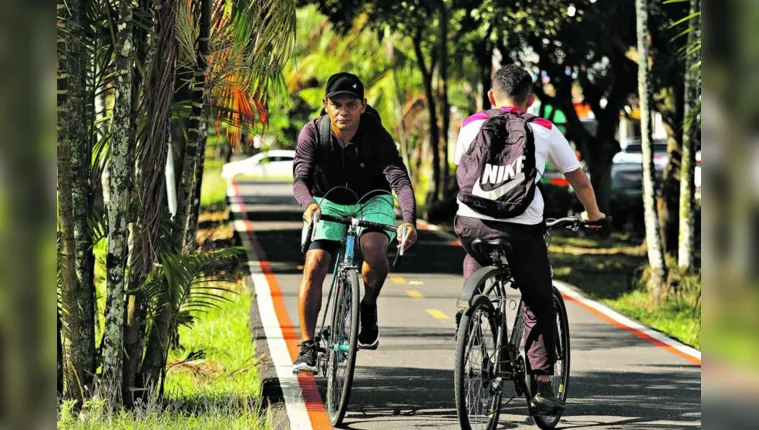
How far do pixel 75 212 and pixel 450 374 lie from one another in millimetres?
3457

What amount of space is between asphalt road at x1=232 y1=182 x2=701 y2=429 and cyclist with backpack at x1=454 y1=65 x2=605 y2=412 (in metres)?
0.83

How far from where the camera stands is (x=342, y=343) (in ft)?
21.5

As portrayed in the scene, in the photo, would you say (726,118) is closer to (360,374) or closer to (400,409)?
(400,409)

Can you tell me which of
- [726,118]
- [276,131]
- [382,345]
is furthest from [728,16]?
[276,131]

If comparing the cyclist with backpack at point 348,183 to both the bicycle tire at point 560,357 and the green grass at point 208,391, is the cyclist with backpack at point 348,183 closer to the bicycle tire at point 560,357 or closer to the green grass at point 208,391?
the green grass at point 208,391

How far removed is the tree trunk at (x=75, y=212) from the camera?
20.1 feet

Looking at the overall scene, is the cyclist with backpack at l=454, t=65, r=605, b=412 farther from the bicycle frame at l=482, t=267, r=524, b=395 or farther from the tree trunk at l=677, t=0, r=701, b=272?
the tree trunk at l=677, t=0, r=701, b=272

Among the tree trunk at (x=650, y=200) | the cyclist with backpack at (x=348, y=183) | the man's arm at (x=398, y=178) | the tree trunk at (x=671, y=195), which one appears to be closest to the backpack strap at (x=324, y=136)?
the cyclist with backpack at (x=348, y=183)

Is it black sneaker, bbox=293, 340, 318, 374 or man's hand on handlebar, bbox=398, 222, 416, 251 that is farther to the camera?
black sneaker, bbox=293, 340, 318, 374

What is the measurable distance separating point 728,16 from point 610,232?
84.8 ft

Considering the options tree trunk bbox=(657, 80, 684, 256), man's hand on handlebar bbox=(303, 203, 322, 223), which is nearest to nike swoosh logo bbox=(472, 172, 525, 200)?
man's hand on handlebar bbox=(303, 203, 322, 223)

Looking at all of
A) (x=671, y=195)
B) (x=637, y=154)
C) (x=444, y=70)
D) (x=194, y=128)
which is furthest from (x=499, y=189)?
(x=637, y=154)

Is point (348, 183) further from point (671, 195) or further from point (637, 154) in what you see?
point (637, 154)

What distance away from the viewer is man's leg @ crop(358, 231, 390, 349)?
680 cm
